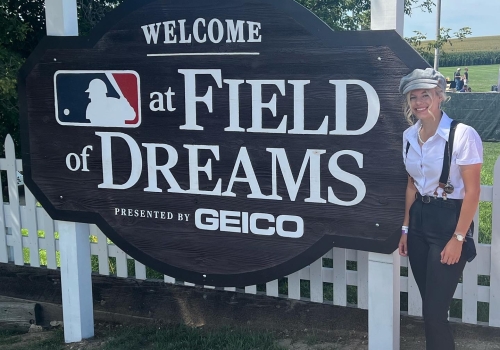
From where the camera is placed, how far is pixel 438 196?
2.84 metres

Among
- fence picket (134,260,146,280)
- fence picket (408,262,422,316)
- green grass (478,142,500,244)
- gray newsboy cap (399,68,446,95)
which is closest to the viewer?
gray newsboy cap (399,68,446,95)

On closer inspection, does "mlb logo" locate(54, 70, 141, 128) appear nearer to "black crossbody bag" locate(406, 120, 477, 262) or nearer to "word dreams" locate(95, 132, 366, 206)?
"word dreams" locate(95, 132, 366, 206)

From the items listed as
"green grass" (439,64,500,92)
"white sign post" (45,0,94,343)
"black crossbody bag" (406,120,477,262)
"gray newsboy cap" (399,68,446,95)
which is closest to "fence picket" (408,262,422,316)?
"black crossbody bag" (406,120,477,262)

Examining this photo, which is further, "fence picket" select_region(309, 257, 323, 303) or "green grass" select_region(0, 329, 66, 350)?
"green grass" select_region(0, 329, 66, 350)

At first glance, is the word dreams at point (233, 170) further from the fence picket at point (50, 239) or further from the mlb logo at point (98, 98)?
the fence picket at point (50, 239)

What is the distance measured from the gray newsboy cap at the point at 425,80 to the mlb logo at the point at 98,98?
5.83ft

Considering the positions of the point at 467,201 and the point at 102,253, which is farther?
the point at 102,253

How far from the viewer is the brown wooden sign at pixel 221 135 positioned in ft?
10.8

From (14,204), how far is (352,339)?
2925 mm

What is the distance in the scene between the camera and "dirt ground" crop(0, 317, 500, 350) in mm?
3584

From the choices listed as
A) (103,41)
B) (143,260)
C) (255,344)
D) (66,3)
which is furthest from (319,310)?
(66,3)

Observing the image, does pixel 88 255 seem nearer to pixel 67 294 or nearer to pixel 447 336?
pixel 67 294

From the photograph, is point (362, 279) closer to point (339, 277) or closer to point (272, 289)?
point (339, 277)

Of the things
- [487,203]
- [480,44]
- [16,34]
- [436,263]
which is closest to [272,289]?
[436,263]
